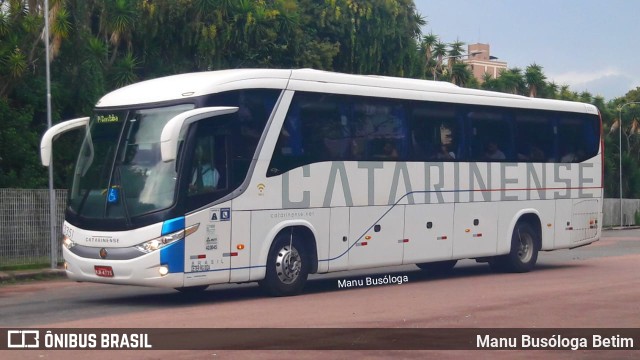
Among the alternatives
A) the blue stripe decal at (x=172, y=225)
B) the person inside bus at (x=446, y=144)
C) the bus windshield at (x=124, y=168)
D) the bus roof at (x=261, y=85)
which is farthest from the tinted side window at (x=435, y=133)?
the blue stripe decal at (x=172, y=225)

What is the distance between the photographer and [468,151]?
20156 mm

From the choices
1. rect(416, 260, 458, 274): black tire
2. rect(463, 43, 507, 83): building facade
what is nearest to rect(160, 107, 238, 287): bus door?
rect(416, 260, 458, 274): black tire

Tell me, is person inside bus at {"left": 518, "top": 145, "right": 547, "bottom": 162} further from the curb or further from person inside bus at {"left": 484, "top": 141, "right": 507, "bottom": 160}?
the curb

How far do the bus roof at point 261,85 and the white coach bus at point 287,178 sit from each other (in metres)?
0.03

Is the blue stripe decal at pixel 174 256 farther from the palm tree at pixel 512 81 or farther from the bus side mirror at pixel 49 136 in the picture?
the palm tree at pixel 512 81

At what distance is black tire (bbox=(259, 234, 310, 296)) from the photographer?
53.2 feet

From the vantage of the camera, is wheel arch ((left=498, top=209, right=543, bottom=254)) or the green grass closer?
wheel arch ((left=498, top=209, right=543, bottom=254))

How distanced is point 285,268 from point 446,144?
4897mm

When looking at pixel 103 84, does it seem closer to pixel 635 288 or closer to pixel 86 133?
pixel 86 133

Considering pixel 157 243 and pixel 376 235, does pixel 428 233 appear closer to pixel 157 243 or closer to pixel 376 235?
pixel 376 235

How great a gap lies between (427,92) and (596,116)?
623 cm

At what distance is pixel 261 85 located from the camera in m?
16.1

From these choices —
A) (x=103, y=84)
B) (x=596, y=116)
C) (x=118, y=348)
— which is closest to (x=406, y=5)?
(x=103, y=84)

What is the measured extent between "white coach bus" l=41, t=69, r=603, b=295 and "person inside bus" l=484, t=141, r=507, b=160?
0.04m
